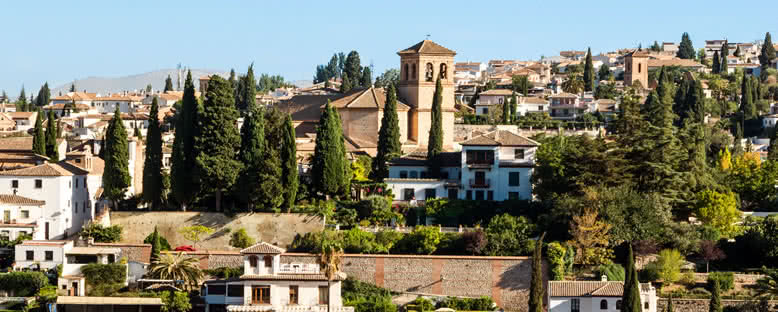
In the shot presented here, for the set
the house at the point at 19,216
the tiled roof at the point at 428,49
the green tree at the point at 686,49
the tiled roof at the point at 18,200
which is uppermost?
the green tree at the point at 686,49

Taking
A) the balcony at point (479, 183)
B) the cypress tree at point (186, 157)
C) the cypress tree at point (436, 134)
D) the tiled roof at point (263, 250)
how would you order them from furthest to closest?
1. the cypress tree at point (436, 134)
2. the balcony at point (479, 183)
3. the cypress tree at point (186, 157)
4. the tiled roof at point (263, 250)

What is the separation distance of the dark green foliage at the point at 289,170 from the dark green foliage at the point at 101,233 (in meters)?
6.99

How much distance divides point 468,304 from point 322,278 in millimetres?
5688

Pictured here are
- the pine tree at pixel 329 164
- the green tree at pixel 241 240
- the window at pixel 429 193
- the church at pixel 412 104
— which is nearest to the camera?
the green tree at pixel 241 240

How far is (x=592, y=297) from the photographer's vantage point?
145 ft

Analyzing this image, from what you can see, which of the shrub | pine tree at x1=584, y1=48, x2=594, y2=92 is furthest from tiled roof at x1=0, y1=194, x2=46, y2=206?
pine tree at x1=584, y1=48, x2=594, y2=92

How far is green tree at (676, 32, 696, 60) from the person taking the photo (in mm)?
147000

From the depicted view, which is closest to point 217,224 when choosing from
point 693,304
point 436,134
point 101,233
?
point 101,233

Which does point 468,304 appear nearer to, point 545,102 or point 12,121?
point 545,102

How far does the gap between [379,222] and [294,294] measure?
819 centimetres

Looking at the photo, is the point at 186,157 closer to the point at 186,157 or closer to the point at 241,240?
the point at 186,157

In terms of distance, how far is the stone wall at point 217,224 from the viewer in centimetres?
5016

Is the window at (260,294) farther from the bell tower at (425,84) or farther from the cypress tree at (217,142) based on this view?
the bell tower at (425,84)

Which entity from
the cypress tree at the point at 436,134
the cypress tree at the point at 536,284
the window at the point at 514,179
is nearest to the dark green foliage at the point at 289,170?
the cypress tree at the point at 436,134
